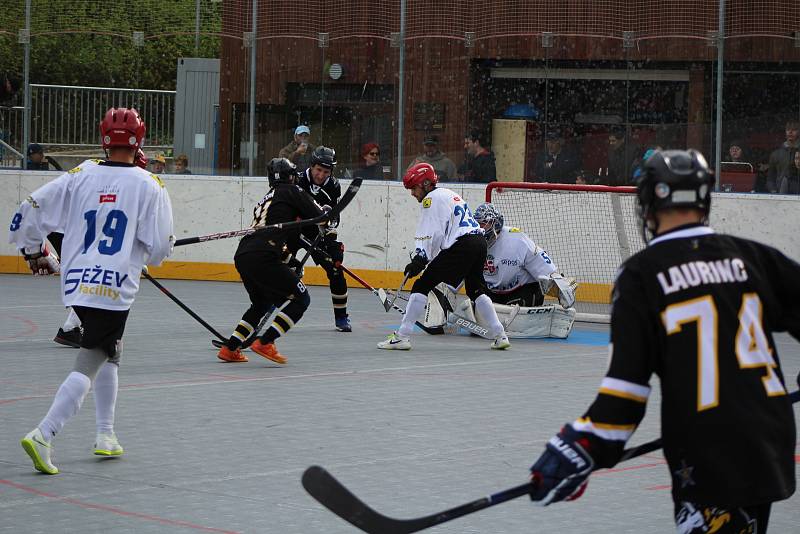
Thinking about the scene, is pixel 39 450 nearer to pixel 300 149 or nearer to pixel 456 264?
pixel 456 264

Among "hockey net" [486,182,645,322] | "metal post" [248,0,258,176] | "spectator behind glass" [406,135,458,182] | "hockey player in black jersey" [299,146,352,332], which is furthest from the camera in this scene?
"metal post" [248,0,258,176]

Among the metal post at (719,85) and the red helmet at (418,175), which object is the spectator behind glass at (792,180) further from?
the red helmet at (418,175)

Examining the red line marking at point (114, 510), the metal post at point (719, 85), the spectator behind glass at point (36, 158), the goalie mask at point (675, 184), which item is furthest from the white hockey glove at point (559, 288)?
the goalie mask at point (675, 184)

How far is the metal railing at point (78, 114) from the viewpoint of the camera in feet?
55.8

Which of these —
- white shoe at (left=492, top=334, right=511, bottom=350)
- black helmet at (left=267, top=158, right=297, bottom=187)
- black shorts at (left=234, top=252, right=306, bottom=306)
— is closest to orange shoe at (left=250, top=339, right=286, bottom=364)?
black shorts at (left=234, top=252, right=306, bottom=306)

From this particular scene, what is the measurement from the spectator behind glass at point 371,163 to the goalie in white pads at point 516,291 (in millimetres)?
4133

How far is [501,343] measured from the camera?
1082 centimetres

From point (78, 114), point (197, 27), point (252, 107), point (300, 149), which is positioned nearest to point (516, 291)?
point (300, 149)

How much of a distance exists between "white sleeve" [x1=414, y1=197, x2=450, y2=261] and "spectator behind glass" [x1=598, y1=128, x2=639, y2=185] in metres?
5.26

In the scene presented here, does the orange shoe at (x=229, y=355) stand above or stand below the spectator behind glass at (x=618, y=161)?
below

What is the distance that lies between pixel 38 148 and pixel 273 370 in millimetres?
8781

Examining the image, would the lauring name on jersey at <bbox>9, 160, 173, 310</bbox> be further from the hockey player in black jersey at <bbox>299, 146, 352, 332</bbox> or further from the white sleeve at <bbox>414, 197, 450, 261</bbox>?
the hockey player in black jersey at <bbox>299, 146, 352, 332</bbox>

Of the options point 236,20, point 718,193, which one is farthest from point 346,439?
point 236,20

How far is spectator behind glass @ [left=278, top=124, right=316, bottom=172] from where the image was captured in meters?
15.9
